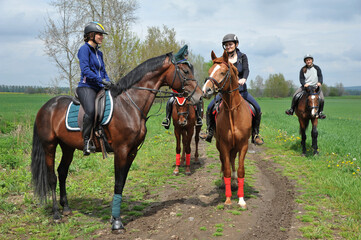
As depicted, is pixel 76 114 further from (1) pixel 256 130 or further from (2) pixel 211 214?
→ (1) pixel 256 130

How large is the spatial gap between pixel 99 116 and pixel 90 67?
99 centimetres

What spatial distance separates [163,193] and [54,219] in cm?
255

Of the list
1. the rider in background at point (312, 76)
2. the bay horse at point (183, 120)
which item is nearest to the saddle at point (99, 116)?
the bay horse at point (183, 120)

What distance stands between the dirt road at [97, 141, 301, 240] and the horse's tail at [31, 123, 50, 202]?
1824 mm

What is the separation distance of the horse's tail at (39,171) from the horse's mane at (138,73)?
2113 millimetres

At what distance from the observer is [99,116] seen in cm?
507

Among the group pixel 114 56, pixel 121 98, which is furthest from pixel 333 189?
pixel 114 56

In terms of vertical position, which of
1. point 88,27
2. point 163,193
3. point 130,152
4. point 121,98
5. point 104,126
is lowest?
point 163,193

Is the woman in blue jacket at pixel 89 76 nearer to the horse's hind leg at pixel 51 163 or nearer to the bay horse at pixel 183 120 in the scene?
the horse's hind leg at pixel 51 163

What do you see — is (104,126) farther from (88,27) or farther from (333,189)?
(333,189)

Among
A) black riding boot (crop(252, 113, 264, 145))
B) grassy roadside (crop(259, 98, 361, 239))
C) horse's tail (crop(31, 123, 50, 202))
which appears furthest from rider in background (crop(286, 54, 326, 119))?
horse's tail (crop(31, 123, 50, 202))

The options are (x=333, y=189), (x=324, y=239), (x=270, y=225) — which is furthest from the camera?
(x=333, y=189)

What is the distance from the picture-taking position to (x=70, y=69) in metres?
17.0

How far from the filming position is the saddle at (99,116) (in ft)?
16.7
